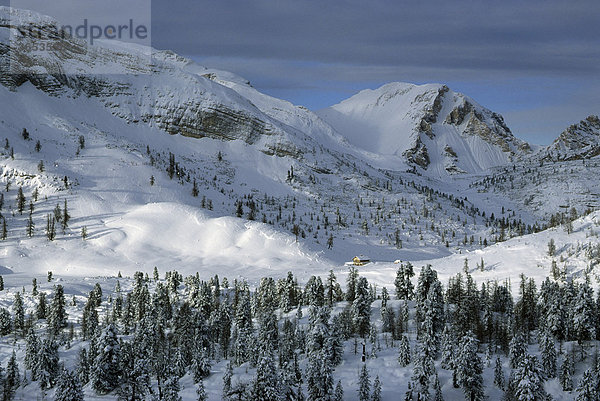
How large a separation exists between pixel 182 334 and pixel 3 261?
105192 millimetres

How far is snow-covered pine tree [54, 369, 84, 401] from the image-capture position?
82.2m

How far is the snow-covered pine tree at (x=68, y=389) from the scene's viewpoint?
8219cm

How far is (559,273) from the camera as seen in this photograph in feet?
522

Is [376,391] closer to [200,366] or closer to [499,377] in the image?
[499,377]

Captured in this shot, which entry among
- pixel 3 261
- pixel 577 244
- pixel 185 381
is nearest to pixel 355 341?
pixel 185 381

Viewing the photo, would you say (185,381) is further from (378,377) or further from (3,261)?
(3,261)

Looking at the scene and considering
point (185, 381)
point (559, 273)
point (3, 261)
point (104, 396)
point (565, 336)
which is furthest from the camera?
point (3, 261)

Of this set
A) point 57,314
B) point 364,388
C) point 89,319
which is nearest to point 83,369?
point 89,319

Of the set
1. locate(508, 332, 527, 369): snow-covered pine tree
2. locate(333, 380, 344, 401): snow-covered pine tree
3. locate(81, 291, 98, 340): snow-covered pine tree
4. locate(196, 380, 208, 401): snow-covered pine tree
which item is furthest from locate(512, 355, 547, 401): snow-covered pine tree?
locate(81, 291, 98, 340): snow-covered pine tree

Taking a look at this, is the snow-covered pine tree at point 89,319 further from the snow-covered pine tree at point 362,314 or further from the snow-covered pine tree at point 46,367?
the snow-covered pine tree at point 362,314

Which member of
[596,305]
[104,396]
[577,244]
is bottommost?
[104,396]

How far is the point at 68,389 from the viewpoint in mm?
82438

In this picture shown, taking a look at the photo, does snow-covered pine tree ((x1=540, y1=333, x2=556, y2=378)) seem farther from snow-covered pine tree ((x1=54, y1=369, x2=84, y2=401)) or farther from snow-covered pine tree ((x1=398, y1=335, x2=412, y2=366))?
snow-covered pine tree ((x1=54, y1=369, x2=84, y2=401))

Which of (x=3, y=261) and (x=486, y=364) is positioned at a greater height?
(x=3, y=261)
